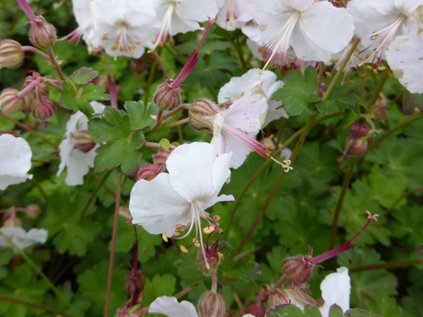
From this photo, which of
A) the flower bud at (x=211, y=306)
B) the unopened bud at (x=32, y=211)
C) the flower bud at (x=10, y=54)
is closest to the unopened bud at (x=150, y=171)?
the flower bud at (x=211, y=306)

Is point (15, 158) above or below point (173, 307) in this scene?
above

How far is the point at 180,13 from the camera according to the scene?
56.0 inches

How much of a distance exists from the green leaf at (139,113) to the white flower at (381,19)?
19.7 inches

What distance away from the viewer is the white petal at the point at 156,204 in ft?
3.19

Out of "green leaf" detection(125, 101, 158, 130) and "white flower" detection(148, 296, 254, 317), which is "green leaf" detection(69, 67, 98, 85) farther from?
"white flower" detection(148, 296, 254, 317)

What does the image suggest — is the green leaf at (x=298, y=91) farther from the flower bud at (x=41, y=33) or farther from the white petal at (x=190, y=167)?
the flower bud at (x=41, y=33)

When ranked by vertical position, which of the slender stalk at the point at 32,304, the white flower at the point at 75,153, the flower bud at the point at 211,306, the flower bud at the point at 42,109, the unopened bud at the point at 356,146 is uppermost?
the flower bud at the point at 42,109

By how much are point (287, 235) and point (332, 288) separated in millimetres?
624

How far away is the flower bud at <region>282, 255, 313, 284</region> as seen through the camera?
43.8 inches

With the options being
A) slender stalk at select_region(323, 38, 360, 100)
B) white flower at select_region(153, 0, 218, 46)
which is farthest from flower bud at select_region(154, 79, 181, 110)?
slender stalk at select_region(323, 38, 360, 100)

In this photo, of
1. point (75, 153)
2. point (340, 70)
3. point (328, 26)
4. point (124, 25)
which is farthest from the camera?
point (75, 153)

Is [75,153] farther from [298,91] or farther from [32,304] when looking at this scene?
[298,91]

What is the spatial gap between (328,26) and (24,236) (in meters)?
1.15

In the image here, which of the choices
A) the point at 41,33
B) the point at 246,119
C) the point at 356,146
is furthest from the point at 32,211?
the point at 356,146
